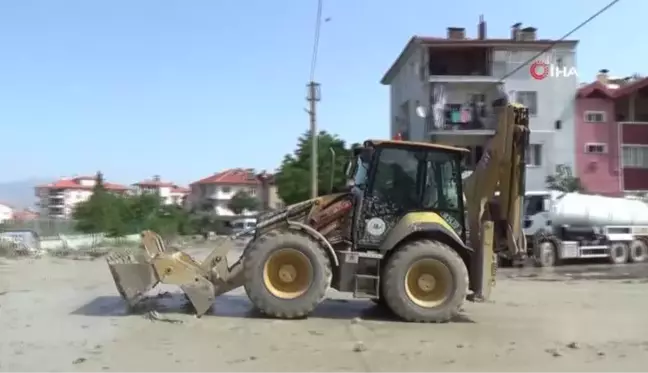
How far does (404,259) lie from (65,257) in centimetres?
2107

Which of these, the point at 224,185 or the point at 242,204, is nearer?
the point at 242,204

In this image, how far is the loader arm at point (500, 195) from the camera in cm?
1241

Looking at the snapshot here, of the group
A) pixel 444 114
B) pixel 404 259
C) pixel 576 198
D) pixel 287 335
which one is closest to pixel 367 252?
pixel 404 259

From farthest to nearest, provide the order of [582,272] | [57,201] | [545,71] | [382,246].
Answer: [57,201], [545,71], [582,272], [382,246]

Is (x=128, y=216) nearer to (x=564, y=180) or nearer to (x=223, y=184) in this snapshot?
(x=564, y=180)

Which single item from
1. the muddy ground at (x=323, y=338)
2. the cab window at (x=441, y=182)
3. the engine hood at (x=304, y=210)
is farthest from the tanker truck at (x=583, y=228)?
the engine hood at (x=304, y=210)

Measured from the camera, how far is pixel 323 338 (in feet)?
35.0

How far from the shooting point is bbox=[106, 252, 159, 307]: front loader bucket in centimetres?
1220

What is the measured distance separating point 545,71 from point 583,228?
907 inches

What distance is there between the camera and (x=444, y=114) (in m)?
46.6

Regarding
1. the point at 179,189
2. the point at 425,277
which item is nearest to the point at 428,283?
the point at 425,277

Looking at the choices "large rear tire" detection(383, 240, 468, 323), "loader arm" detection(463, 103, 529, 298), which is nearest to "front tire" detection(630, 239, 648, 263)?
"loader arm" detection(463, 103, 529, 298)

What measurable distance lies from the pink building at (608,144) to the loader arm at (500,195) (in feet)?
124

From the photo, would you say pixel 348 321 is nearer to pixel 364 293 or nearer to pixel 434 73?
pixel 364 293
